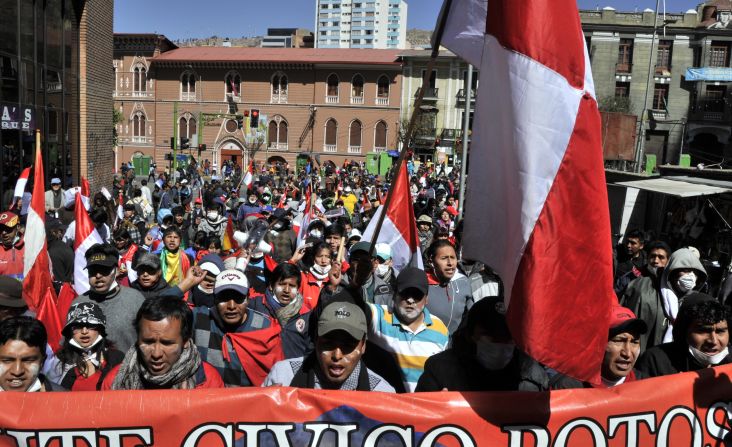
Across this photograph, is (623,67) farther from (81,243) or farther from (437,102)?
(81,243)

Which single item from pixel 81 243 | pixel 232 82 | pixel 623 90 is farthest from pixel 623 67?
pixel 81 243

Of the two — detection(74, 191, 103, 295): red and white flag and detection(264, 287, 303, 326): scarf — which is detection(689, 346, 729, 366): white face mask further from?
detection(74, 191, 103, 295): red and white flag

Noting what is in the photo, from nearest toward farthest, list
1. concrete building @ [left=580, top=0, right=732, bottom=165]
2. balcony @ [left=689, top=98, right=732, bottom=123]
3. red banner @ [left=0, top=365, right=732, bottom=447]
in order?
red banner @ [left=0, top=365, right=732, bottom=447], balcony @ [left=689, top=98, right=732, bottom=123], concrete building @ [left=580, top=0, right=732, bottom=165]

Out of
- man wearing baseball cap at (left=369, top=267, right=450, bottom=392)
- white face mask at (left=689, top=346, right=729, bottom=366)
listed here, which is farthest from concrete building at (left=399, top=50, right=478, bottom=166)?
white face mask at (left=689, top=346, right=729, bottom=366)

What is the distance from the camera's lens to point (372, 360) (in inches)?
151

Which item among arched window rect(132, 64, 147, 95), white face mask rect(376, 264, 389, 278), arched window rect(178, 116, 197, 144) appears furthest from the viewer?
arched window rect(132, 64, 147, 95)

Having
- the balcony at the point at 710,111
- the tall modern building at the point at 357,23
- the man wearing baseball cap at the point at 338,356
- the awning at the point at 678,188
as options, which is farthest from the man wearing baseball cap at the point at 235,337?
the tall modern building at the point at 357,23

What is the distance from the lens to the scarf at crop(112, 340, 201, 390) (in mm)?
3186

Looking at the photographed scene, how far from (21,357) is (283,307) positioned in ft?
6.39

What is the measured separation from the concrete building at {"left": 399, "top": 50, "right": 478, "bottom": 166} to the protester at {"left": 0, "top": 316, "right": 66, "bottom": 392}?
158 ft

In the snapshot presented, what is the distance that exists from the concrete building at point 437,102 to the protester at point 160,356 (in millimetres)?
48125

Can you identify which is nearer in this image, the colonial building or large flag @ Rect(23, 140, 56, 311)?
large flag @ Rect(23, 140, 56, 311)

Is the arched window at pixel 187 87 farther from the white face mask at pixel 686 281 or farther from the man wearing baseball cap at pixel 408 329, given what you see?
the man wearing baseball cap at pixel 408 329

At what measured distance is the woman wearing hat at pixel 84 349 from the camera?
12.3 feet
